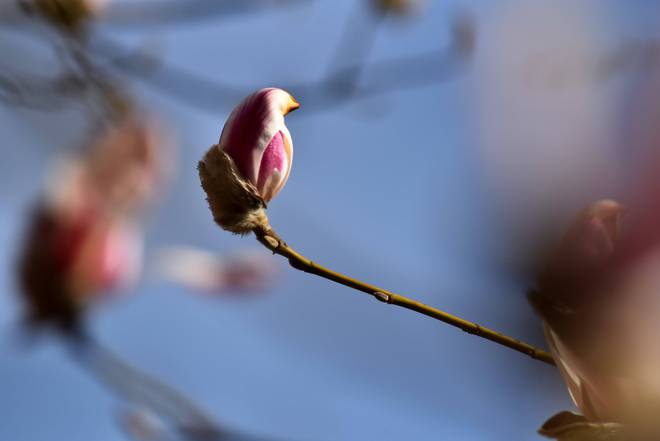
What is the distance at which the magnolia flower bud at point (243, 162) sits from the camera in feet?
1.07

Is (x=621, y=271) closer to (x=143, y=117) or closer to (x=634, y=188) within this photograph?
(x=634, y=188)

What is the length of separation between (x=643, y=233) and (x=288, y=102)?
0.19m

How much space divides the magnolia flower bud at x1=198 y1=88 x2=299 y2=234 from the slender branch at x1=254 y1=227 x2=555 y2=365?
0.7 inches

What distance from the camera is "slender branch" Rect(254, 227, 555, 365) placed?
11.1 inches

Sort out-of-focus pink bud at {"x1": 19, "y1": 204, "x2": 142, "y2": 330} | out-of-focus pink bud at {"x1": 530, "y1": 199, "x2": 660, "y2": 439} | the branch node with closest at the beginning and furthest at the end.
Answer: out-of-focus pink bud at {"x1": 530, "y1": 199, "x2": 660, "y2": 439}
the branch node
out-of-focus pink bud at {"x1": 19, "y1": 204, "x2": 142, "y2": 330}

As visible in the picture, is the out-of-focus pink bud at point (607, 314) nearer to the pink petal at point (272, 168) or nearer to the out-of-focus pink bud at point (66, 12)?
the pink petal at point (272, 168)

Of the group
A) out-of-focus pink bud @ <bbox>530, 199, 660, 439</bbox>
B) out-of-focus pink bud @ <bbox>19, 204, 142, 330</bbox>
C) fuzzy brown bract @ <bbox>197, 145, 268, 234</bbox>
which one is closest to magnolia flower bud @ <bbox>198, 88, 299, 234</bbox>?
fuzzy brown bract @ <bbox>197, 145, 268, 234</bbox>

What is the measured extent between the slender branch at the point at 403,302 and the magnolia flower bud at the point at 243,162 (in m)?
0.02

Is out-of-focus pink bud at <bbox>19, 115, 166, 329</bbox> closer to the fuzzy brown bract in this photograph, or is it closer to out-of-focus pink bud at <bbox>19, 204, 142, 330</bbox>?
out-of-focus pink bud at <bbox>19, 204, 142, 330</bbox>

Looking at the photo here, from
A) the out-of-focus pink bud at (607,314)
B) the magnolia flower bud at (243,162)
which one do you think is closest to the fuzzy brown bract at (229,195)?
the magnolia flower bud at (243,162)

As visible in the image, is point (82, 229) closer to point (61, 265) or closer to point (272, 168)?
point (61, 265)

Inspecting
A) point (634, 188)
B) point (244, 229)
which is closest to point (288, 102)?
point (244, 229)

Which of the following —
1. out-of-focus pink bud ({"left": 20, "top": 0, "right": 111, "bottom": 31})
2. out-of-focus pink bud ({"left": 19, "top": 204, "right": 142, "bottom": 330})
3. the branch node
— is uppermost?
out-of-focus pink bud ({"left": 20, "top": 0, "right": 111, "bottom": 31})

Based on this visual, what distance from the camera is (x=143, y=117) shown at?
936 mm
